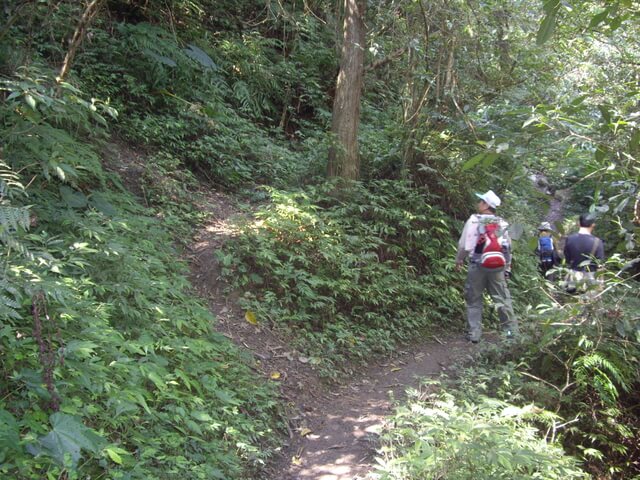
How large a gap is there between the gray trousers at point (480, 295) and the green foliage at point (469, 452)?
3044 mm

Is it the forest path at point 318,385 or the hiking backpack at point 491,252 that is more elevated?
the hiking backpack at point 491,252

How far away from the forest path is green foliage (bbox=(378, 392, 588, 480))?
0.59m

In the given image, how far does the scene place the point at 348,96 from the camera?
888cm

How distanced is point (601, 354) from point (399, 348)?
2.75 meters

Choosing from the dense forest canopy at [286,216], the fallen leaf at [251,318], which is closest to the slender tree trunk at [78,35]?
the dense forest canopy at [286,216]

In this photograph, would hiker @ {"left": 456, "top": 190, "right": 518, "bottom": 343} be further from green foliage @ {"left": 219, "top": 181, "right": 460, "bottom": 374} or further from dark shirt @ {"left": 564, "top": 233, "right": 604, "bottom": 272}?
green foliage @ {"left": 219, "top": 181, "right": 460, "bottom": 374}

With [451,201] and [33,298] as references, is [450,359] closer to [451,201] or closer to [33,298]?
[451,201]

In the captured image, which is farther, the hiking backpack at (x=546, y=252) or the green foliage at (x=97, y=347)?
the hiking backpack at (x=546, y=252)

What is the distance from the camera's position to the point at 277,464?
4.33 m

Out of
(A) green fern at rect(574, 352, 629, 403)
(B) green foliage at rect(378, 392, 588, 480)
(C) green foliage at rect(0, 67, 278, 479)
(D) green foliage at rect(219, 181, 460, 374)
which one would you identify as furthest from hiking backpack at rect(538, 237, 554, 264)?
(C) green foliage at rect(0, 67, 278, 479)

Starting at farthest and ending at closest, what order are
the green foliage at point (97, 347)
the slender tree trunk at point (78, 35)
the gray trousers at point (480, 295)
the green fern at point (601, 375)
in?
the gray trousers at point (480, 295), the slender tree trunk at point (78, 35), the green fern at point (601, 375), the green foliage at point (97, 347)

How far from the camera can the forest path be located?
4.43 metres

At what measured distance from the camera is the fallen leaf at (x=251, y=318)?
6.16 meters

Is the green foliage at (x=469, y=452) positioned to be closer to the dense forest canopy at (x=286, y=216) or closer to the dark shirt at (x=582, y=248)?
the dense forest canopy at (x=286, y=216)
